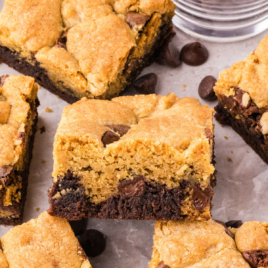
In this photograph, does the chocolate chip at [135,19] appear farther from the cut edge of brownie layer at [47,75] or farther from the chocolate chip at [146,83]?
the chocolate chip at [146,83]

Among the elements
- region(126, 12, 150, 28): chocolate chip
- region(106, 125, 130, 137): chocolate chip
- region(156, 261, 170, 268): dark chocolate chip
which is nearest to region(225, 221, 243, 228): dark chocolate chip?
region(156, 261, 170, 268): dark chocolate chip

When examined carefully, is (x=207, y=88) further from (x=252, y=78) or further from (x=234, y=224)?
(x=234, y=224)

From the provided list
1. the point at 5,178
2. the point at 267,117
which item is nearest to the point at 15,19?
the point at 5,178

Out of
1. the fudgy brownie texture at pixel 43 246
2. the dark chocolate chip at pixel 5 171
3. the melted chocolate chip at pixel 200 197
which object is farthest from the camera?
the dark chocolate chip at pixel 5 171

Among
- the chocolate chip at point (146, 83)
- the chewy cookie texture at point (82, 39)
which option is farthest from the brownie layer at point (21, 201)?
the chocolate chip at point (146, 83)

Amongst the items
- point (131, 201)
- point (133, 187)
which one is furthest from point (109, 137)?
point (131, 201)

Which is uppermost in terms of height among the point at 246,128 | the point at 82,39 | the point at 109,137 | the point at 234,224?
the point at 82,39

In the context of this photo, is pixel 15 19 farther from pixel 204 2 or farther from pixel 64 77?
pixel 204 2
